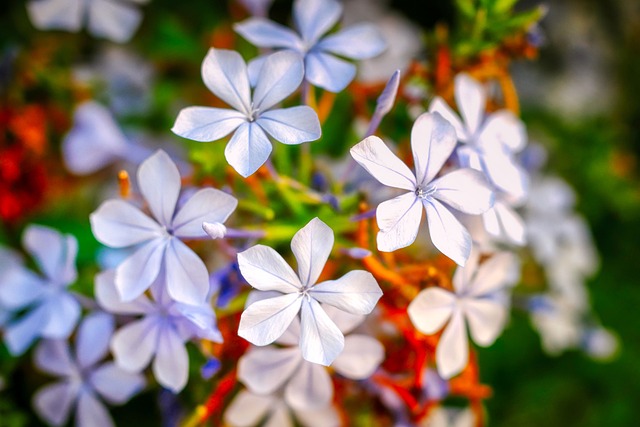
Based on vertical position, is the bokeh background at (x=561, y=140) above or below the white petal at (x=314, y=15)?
below

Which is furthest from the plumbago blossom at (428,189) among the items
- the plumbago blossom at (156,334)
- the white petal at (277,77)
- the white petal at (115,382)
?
the white petal at (115,382)

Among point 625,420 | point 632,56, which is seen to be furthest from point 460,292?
point 632,56

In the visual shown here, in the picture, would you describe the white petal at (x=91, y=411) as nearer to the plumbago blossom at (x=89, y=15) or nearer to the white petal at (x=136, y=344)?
the white petal at (x=136, y=344)

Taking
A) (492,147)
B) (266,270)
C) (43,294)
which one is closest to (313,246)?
(266,270)

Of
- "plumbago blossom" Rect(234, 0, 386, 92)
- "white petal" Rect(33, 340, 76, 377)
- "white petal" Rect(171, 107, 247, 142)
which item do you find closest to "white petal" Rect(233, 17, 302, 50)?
"plumbago blossom" Rect(234, 0, 386, 92)

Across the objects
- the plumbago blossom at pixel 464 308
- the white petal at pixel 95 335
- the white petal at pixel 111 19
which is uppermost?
the white petal at pixel 111 19

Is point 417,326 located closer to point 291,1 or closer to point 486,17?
point 486,17
